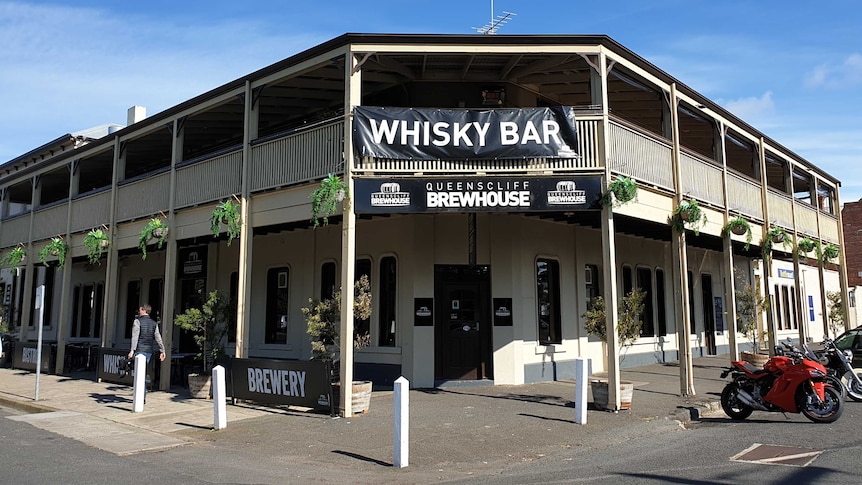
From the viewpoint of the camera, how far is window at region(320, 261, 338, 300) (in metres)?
16.0

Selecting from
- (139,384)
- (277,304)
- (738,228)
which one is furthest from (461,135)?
(277,304)

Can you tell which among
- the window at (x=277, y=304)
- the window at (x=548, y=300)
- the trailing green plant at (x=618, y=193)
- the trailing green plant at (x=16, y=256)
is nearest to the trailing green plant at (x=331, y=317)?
the trailing green plant at (x=618, y=193)

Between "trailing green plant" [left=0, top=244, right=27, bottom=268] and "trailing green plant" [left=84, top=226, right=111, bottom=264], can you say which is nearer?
A: "trailing green plant" [left=84, top=226, right=111, bottom=264]

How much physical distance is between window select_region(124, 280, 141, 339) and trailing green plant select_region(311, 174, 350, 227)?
13927 millimetres

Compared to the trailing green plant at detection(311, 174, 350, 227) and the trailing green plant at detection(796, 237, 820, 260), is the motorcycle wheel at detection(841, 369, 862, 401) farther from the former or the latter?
the trailing green plant at detection(311, 174, 350, 227)

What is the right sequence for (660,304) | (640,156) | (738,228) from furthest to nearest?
(660,304) → (738,228) → (640,156)

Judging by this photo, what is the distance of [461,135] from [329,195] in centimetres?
255

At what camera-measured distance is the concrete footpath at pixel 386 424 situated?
8.26 m

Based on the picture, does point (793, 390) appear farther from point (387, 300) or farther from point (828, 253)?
point (828, 253)

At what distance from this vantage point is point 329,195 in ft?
36.6

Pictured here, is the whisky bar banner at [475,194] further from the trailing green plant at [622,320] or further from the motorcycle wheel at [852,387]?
the motorcycle wheel at [852,387]

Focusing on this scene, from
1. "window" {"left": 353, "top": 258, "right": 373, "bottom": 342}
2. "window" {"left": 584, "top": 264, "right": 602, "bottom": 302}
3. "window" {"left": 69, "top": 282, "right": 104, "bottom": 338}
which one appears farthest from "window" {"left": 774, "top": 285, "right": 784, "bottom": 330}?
"window" {"left": 69, "top": 282, "right": 104, "bottom": 338}

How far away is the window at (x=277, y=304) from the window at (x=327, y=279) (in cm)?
137

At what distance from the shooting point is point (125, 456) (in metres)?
8.28
